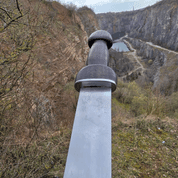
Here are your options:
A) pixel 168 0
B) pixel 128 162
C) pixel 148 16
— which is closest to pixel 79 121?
pixel 128 162

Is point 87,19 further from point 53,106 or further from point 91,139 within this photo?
point 91,139

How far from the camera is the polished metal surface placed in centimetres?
57

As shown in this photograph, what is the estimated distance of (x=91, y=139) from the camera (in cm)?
65

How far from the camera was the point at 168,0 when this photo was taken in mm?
45938

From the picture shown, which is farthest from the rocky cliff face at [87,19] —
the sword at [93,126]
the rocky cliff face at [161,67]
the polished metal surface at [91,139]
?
the polished metal surface at [91,139]

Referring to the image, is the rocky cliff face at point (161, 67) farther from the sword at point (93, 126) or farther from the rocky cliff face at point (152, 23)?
the sword at point (93, 126)

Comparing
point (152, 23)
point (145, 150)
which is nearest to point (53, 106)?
point (145, 150)

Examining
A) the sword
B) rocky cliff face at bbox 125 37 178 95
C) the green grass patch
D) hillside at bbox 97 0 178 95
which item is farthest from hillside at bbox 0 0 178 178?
hillside at bbox 97 0 178 95

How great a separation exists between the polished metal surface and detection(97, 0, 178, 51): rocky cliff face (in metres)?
46.8

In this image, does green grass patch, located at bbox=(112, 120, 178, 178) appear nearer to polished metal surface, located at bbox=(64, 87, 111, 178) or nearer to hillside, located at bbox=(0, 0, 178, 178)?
hillside, located at bbox=(0, 0, 178, 178)

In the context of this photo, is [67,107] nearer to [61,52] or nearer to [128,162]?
[61,52]

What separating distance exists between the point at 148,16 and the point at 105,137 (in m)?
72.4

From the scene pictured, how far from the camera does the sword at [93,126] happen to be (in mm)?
573

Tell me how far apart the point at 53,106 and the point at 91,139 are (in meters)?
6.01
